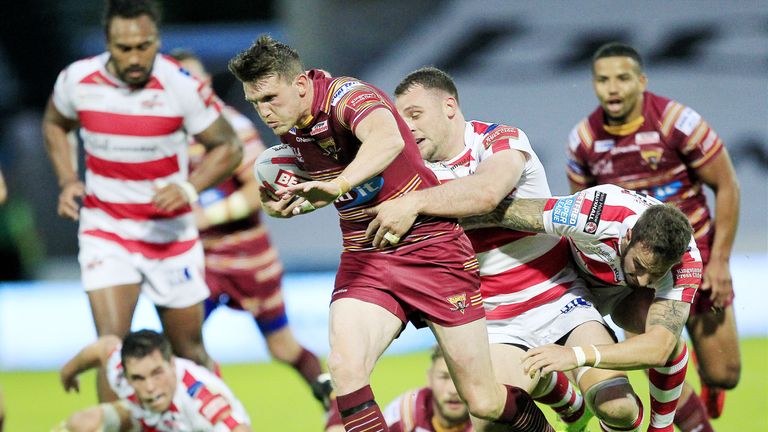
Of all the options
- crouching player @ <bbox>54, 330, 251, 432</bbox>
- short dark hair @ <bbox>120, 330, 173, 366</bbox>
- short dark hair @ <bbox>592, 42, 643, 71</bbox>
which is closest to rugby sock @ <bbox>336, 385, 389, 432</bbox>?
crouching player @ <bbox>54, 330, 251, 432</bbox>

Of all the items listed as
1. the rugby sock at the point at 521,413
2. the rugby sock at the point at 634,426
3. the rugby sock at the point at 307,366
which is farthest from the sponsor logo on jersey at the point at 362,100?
the rugby sock at the point at 307,366

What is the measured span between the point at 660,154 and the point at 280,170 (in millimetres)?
2573

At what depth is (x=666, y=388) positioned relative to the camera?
527 centimetres

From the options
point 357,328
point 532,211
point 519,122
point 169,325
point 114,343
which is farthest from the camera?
point 519,122

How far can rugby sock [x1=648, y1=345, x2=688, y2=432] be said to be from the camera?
5.24 meters

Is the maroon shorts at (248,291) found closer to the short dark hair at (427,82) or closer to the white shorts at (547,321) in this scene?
the white shorts at (547,321)

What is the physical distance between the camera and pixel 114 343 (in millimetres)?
6230

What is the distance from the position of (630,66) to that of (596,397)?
2.29m

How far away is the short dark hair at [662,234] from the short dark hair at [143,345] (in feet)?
8.45

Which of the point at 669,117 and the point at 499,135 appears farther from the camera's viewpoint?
the point at 669,117

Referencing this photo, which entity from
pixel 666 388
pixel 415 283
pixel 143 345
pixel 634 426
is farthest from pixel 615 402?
pixel 143 345

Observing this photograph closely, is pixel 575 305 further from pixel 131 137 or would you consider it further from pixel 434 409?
pixel 131 137

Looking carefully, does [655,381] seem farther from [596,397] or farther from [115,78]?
[115,78]

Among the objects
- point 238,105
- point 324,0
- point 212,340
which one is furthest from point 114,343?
point 324,0
